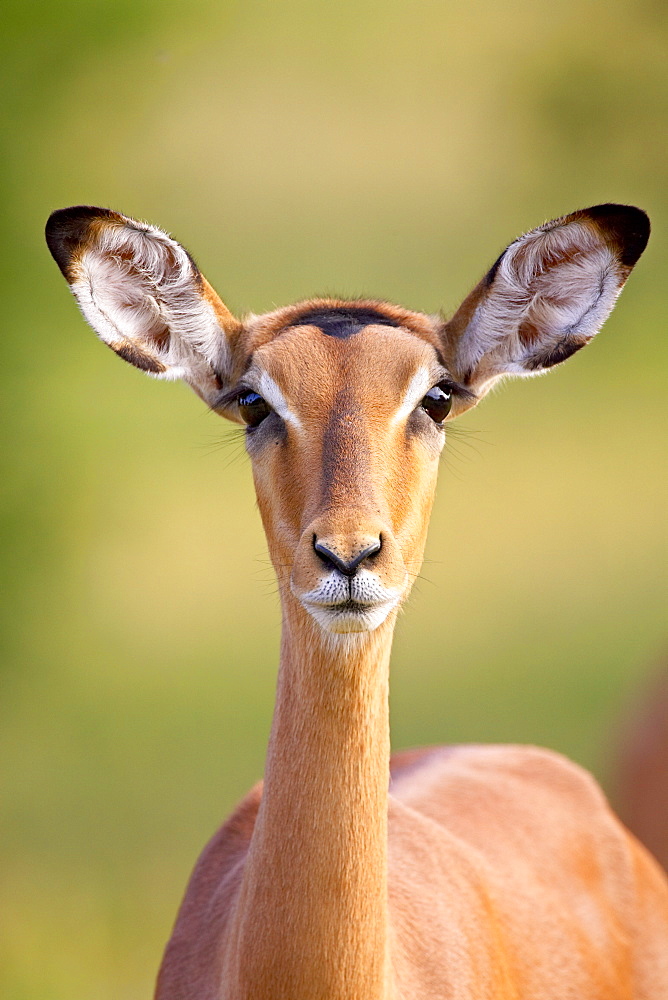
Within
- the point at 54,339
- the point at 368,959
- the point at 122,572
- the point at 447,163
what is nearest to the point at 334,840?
the point at 368,959

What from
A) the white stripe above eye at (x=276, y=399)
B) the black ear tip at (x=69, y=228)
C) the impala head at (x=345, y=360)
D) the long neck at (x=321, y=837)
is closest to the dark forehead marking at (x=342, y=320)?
the impala head at (x=345, y=360)

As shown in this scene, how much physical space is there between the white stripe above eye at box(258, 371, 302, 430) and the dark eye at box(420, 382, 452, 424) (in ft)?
1.17

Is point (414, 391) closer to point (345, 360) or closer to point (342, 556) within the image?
point (345, 360)

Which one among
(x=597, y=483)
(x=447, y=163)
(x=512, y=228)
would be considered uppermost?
(x=447, y=163)

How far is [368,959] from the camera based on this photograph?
119 inches

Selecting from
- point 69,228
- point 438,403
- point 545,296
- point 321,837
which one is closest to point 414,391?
point 438,403

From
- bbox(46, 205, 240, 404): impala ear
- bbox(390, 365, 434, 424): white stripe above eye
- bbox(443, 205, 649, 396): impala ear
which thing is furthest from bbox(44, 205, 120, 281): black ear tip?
bbox(443, 205, 649, 396): impala ear

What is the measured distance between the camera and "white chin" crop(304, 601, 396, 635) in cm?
287

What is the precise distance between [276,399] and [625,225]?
3.45 ft

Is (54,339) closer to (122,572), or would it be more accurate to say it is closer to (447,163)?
(122,572)

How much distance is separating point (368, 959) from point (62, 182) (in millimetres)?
7223

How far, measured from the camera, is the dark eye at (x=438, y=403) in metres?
3.37

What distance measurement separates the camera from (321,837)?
3.07 metres

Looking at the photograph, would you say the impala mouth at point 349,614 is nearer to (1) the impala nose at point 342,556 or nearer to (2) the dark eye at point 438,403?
(1) the impala nose at point 342,556
